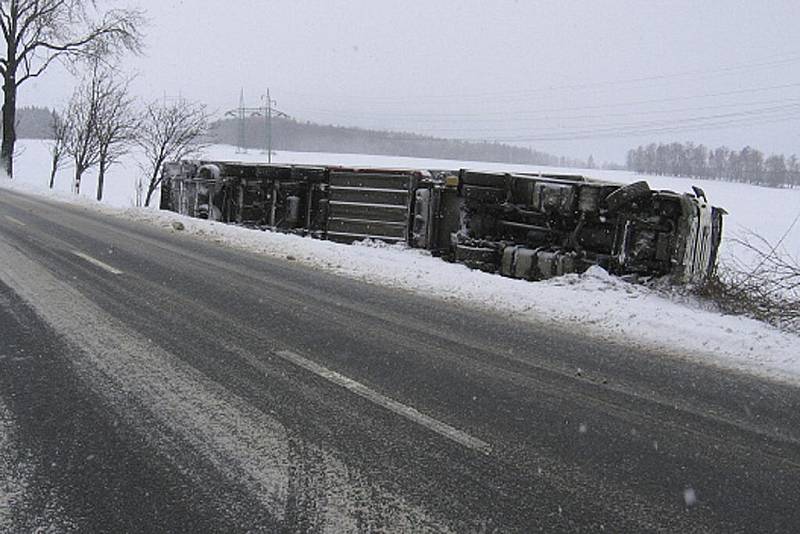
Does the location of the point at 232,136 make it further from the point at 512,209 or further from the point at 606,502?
the point at 606,502

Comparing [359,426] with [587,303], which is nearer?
[359,426]

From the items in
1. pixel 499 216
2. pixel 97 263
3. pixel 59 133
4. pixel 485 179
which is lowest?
pixel 97 263

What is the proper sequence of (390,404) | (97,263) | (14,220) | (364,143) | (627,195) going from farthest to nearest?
(364,143)
(14,220)
(627,195)
(97,263)
(390,404)

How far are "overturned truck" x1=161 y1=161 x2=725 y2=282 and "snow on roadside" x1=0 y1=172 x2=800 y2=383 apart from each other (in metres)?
0.52

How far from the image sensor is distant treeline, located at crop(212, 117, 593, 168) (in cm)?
8575

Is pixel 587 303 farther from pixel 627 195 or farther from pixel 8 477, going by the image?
pixel 8 477

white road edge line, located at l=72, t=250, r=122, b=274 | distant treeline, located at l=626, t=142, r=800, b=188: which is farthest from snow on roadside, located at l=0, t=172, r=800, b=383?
distant treeline, located at l=626, t=142, r=800, b=188

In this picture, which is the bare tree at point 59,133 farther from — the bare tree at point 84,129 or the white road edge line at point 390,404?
the white road edge line at point 390,404

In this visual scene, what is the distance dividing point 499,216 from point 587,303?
3.71 m

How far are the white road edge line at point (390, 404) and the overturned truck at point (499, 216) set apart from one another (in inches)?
230

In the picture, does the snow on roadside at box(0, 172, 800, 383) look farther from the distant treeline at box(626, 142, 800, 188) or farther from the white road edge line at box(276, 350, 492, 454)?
the distant treeline at box(626, 142, 800, 188)

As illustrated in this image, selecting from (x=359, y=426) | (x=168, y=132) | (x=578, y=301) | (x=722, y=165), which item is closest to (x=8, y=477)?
(x=359, y=426)

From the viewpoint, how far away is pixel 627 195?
970cm

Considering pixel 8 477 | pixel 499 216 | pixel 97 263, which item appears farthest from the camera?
pixel 499 216
